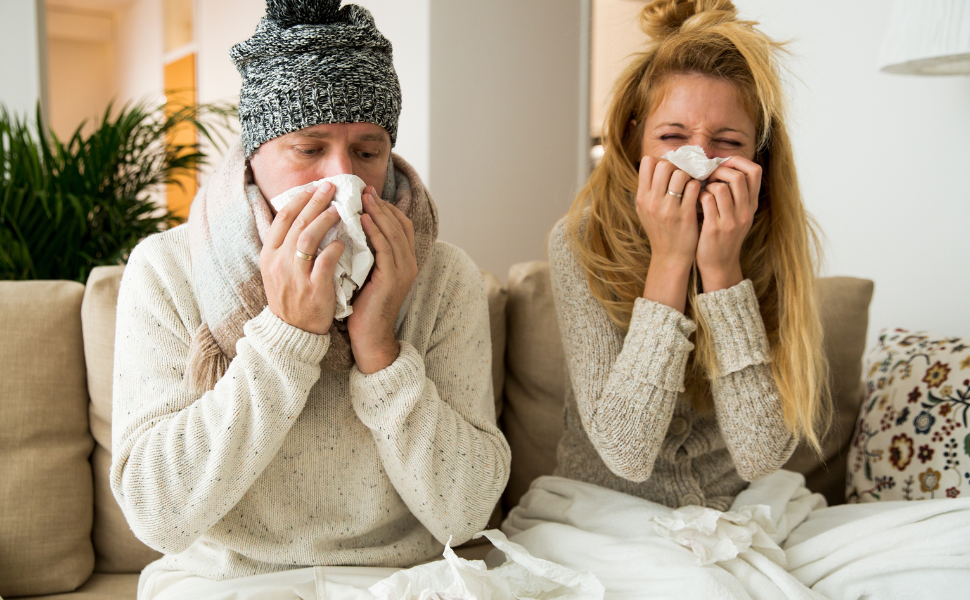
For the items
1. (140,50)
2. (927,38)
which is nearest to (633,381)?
(927,38)

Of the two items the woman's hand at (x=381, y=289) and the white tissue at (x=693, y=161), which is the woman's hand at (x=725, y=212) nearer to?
the white tissue at (x=693, y=161)

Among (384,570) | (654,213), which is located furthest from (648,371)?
(384,570)

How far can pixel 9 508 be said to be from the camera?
1.26 m

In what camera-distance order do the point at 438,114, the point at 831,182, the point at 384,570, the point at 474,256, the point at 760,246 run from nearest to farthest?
the point at 384,570 → the point at 760,246 → the point at 831,182 → the point at 438,114 → the point at 474,256

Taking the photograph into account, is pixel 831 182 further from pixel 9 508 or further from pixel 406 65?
pixel 9 508

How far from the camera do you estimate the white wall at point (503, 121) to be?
7.94 feet

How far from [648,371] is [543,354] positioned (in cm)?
44

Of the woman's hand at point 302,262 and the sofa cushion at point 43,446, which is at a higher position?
the woman's hand at point 302,262

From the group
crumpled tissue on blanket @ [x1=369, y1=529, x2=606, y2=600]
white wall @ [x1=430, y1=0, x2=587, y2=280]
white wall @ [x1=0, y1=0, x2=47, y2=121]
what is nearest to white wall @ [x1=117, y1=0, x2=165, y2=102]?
white wall @ [x1=0, y1=0, x2=47, y2=121]

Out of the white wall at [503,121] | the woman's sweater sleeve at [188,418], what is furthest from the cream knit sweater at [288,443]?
the white wall at [503,121]

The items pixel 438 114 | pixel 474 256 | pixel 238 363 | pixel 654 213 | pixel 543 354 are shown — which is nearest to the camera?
pixel 238 363

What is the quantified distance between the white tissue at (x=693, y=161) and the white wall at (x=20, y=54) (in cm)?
263

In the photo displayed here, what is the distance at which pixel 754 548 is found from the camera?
1123mm

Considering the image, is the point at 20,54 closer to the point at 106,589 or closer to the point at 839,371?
the point at 106,589
